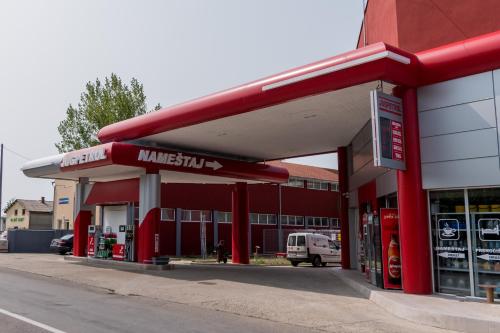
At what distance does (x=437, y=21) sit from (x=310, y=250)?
1533 cm

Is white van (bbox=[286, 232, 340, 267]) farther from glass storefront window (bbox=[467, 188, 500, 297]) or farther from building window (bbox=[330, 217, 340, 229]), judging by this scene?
building window (bbox=[330, 217, 340, 229])

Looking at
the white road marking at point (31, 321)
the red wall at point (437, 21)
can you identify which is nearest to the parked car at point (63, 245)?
the white road marking at point (31, 321)

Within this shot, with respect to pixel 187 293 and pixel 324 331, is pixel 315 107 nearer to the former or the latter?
pixel 187 293

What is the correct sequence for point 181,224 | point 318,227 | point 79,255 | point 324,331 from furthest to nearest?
point 318,227
point 181,224
point 79,255
point 324,331

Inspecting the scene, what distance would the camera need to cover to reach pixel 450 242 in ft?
39.7

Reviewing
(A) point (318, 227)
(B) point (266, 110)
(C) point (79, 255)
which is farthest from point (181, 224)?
(B) point (266, 110)

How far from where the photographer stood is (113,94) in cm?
4128

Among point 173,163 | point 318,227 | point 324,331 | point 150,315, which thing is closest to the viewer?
point 324,331

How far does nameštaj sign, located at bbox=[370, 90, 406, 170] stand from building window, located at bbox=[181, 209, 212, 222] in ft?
82.1

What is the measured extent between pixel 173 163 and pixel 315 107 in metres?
8.06

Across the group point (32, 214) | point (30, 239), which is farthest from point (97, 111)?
point (32, 214)

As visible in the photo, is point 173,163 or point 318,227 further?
point 318,227

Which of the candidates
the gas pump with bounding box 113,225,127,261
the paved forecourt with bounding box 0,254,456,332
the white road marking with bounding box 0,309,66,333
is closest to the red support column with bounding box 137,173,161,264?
the paved forecourt with bounding box 0,254,456,332

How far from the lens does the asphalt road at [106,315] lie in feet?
28.3
